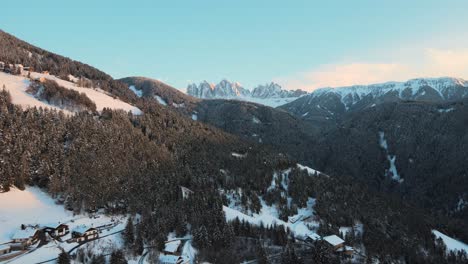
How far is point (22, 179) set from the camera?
6225cm

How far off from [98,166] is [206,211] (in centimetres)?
2572

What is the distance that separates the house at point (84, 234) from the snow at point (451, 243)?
7841 cm

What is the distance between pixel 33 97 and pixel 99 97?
25.0m

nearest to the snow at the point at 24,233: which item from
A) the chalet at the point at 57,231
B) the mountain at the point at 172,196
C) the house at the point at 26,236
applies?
the house at the point at 26,236

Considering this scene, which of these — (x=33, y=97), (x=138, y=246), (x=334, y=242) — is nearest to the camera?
(x=138, y=246)

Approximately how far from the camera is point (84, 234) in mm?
53812

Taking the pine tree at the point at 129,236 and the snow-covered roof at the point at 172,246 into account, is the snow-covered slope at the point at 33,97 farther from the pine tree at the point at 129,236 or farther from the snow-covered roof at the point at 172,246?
the snow-covered roof at the point at 172,246

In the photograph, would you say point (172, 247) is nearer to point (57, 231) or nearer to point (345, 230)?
point (57, 231)

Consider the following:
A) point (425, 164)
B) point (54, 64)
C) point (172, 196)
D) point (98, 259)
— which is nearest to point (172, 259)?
point (98, 259)

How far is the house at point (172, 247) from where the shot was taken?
172ft

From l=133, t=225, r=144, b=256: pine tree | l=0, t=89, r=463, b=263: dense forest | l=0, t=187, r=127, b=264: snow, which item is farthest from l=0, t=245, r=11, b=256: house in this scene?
l=133, t=225, r=144, b=256: pine tree

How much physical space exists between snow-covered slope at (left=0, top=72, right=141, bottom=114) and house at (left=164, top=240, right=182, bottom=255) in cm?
6065

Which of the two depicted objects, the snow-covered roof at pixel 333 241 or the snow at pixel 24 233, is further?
the snow-covered roof at pixel 333 241

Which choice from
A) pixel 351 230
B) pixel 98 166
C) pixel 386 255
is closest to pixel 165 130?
pixel 98 166
